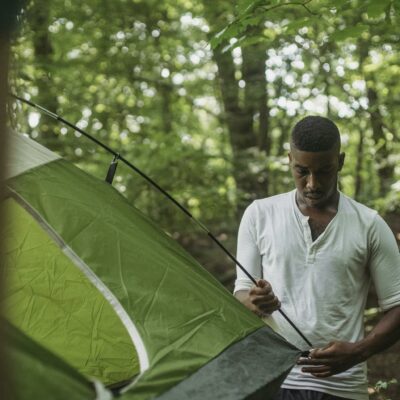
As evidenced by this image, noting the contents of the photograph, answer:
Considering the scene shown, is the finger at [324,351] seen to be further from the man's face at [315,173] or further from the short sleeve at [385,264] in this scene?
the man's face at [315,173]

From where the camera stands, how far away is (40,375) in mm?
1588

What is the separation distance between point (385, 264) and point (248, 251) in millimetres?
590

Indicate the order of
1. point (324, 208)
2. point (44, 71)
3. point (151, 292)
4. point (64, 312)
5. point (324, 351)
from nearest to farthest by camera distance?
point (151, 292)
point (324, 351)
point (324, 208)
point (64, 312)
point (44, 71)

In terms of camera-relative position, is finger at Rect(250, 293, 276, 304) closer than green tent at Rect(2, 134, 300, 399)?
No

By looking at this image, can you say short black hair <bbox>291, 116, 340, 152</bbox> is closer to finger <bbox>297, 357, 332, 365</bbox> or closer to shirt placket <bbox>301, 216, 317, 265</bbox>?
shirt placket <bbox>301, 216, 317, 265</bbox>

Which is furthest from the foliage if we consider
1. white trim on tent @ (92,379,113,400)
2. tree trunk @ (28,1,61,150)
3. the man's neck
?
white trim on tent @ (92,379,113,400)

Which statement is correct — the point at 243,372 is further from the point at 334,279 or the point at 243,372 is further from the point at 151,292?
the point at 334,279

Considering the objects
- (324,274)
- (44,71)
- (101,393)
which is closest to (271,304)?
(324,274)

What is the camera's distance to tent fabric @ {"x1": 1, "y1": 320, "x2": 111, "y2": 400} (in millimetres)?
1535

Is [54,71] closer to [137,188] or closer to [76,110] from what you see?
[76,110]

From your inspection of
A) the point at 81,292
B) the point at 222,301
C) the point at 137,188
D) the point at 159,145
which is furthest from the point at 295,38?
the point at 222,301

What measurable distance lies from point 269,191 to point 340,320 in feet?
15.2

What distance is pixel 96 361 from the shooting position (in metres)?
3.18

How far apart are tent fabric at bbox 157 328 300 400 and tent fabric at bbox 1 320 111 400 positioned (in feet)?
0.99
